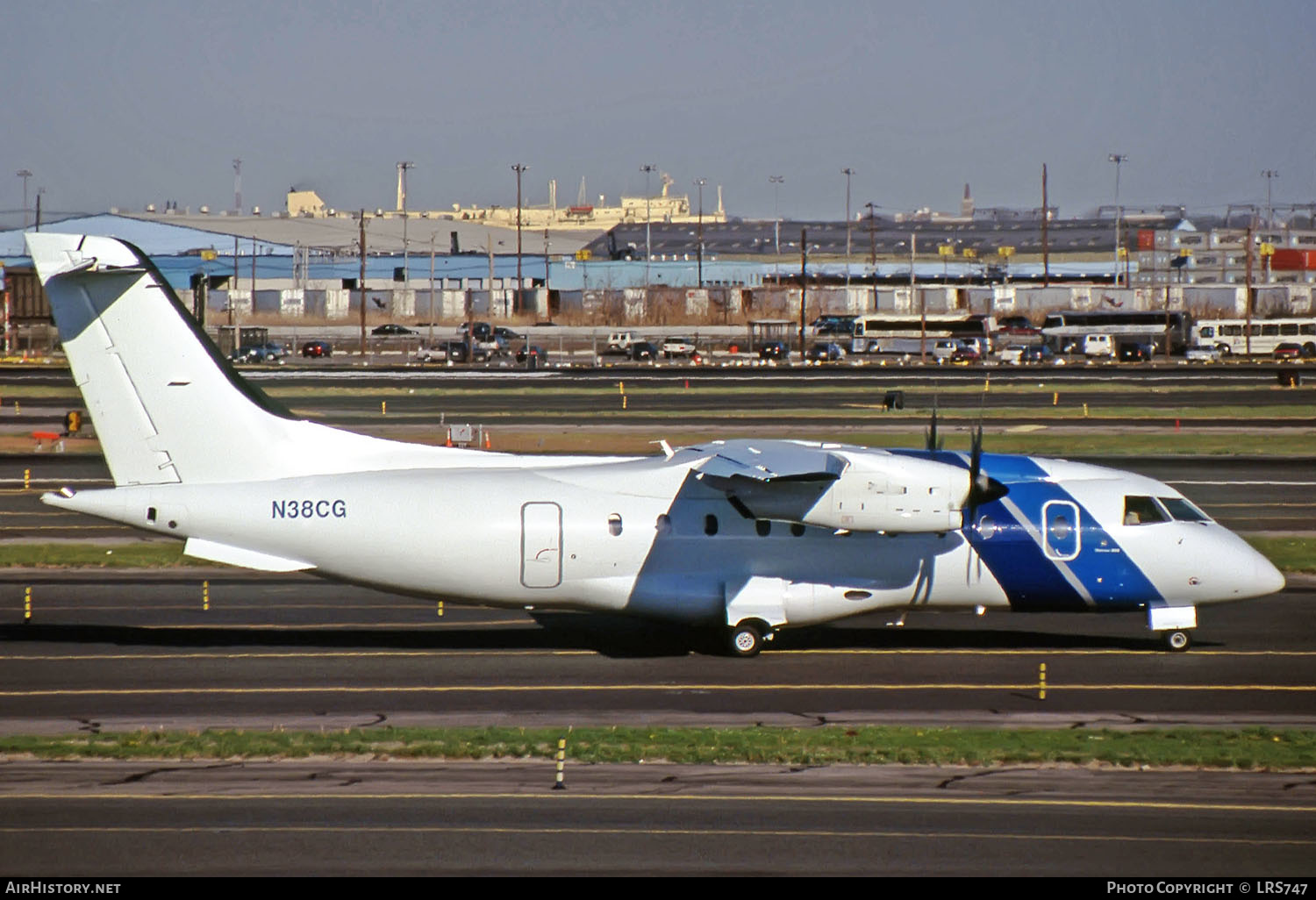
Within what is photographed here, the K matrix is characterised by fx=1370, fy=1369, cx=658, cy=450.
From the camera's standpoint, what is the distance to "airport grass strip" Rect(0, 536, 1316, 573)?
32.4 m

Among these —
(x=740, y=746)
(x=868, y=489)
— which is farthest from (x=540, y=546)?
(x=740, y=746)

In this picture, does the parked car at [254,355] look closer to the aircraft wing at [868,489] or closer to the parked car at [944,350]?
the parked car at [944,350]

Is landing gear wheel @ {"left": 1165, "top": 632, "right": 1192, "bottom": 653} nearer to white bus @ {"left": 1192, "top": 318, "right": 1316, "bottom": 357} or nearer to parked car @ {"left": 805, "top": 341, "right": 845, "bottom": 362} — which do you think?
parked car @ {"left": 805, "top": 341, "right": 845, "bottom": 362}

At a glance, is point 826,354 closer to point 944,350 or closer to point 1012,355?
point 944,350

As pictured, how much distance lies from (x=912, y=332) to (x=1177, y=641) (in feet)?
317

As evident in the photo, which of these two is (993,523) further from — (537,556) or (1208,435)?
(1208,435)

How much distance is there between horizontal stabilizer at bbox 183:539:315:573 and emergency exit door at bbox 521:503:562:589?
12.1 feet

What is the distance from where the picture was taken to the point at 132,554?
33.7 m

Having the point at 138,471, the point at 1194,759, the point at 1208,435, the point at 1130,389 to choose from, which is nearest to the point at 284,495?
the point at 138,471

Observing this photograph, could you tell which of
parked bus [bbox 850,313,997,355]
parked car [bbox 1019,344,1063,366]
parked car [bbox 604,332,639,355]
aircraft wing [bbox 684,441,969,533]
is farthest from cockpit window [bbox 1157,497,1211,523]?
parked bus [bbox 850,313,997,355]

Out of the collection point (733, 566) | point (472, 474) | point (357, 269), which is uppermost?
point (357, 269)

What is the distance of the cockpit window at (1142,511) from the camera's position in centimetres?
2475
